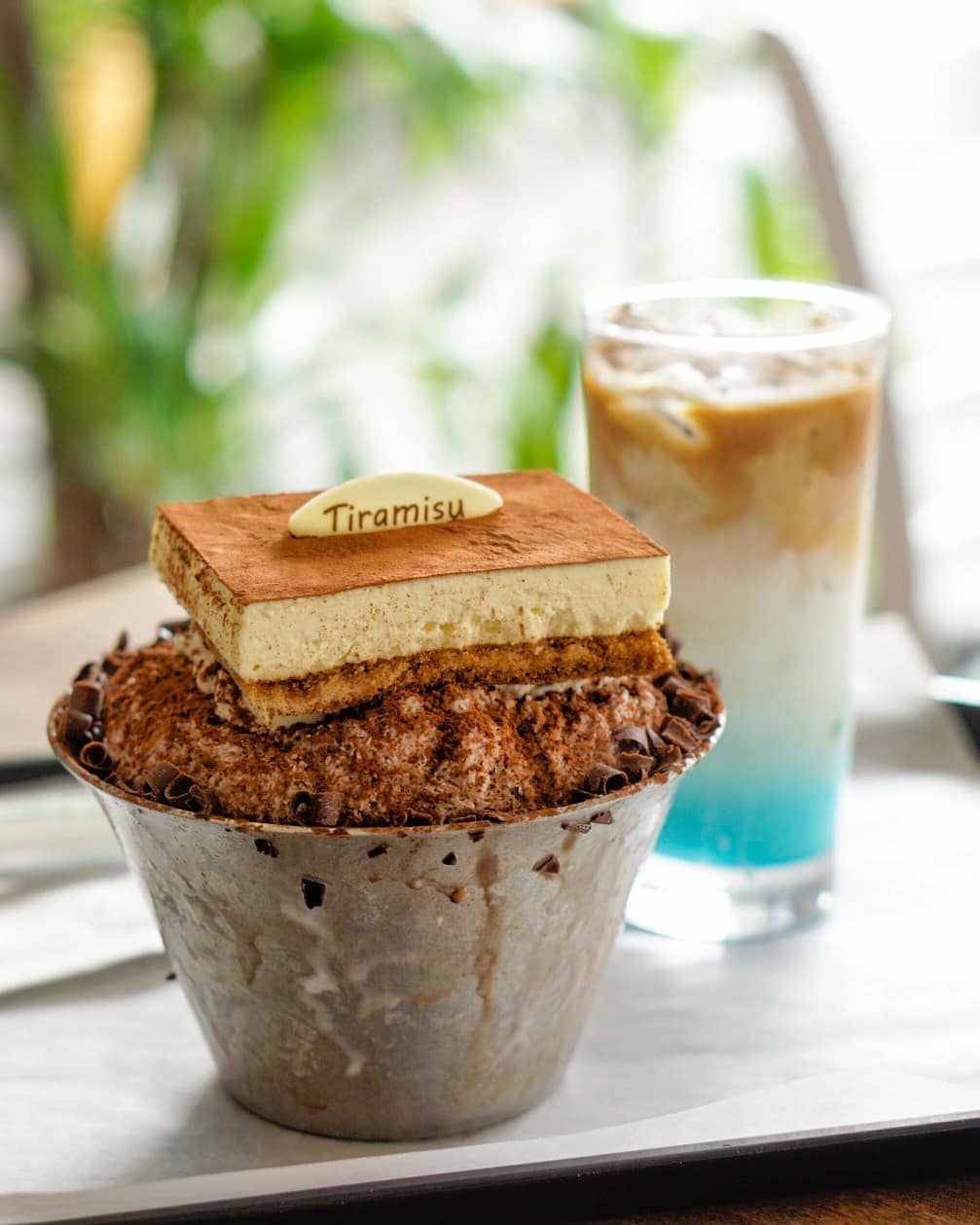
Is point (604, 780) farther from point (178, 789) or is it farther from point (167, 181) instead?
point (167, 181)

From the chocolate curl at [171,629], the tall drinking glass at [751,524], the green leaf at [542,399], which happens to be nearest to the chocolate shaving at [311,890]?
the chocolate curl at [171,629]

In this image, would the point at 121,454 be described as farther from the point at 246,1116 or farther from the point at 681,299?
the point at 246,1116

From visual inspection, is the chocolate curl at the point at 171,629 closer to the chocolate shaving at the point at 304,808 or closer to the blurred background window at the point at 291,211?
the chocolate shaving at the point at 304,808

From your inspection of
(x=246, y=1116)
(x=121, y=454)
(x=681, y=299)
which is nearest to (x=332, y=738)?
(x=246, y=1116)

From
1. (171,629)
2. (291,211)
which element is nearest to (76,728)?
(171,629)

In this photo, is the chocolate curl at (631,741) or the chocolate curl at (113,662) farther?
the chocolate curl at (113,662)

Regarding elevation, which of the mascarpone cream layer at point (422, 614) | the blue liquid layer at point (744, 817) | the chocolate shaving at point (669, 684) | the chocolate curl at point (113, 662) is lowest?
the blue liquid layer at point (744, 817)

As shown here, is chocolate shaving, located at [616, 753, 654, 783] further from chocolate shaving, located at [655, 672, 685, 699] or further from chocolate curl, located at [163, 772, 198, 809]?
chocolate curl, located at [163, 772, 198, 809]

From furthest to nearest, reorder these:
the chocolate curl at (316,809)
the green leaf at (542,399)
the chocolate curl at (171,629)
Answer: the green leaf at (542,399)
the chocolate curl at (171,629)
the chocolate curl at (316,809)

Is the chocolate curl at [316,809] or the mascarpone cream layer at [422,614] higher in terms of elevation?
the mascarpone cream layer at [422,614]
